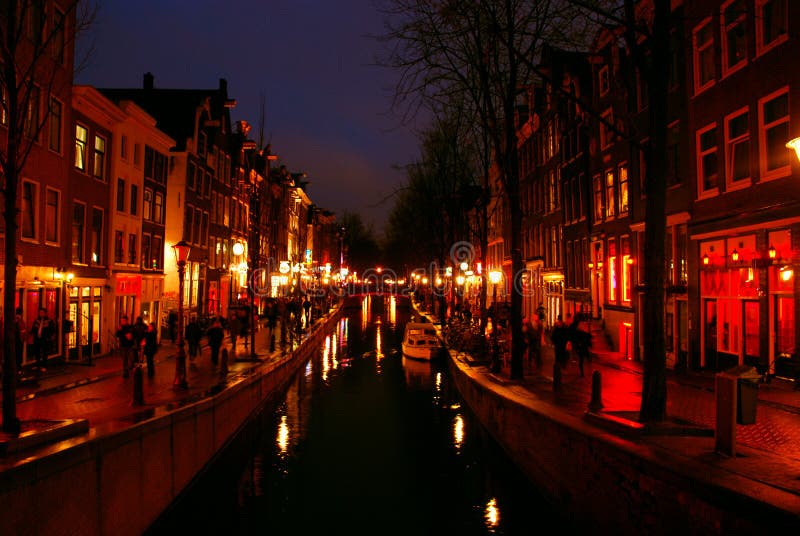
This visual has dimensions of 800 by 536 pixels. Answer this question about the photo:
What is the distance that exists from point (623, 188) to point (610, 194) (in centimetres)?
175

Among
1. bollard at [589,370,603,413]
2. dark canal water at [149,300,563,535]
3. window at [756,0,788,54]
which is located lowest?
dark canal water at [149,300,563,535]

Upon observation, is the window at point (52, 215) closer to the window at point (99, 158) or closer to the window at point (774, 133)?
the window at point (99, 158)

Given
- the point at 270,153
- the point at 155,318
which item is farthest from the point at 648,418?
the point at 270,153

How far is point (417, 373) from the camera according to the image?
3088 centimetres

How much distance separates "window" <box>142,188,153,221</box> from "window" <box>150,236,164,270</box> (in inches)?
53.9

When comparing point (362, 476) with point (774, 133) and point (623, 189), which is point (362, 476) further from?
point (623, 189)

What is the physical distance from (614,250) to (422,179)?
A: 70.4 ft

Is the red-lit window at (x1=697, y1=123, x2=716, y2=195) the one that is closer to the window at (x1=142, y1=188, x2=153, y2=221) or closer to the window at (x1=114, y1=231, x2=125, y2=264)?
the window at (x1=114, y1=231, x2=125, y2=264)

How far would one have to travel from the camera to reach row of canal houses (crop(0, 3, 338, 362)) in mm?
22844

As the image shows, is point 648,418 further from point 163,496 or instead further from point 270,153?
point 270,153

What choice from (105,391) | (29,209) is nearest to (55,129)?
(29,209)

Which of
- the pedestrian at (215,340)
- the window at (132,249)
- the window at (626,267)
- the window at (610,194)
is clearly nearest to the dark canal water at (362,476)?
the pedestrian at (215,340)

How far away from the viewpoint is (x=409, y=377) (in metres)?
29.7

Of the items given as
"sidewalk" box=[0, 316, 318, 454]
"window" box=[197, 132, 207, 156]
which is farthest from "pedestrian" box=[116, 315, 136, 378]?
"window" box=[197, 132, 207, 156]
